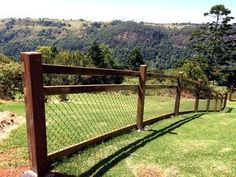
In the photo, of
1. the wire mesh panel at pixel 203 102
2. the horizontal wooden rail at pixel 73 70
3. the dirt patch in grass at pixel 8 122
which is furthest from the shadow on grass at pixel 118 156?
the wire mesh panel at pixel 203 102

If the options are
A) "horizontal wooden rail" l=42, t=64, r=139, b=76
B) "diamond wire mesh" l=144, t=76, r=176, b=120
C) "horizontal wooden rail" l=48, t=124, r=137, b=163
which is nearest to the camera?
"horizontal wooden rail" l=42, t=64, r=139, b=76

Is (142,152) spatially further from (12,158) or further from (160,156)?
(12,158)

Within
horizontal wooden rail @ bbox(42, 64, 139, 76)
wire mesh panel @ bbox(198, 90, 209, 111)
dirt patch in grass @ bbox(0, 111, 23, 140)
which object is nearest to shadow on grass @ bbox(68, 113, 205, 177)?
horizontal wooden rail @ bbox(42, 64, 139, 76)

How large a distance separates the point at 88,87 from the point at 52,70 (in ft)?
3.78

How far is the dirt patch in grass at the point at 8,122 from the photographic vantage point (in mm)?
7077

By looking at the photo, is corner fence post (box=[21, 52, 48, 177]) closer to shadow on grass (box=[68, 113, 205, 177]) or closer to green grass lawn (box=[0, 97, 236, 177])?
green grass lawn (box=[0, 97, 236, 177])

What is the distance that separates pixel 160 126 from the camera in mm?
8906

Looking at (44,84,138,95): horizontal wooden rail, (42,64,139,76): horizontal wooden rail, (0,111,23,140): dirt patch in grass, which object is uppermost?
(42,64,139,76): horizontal wooden rail

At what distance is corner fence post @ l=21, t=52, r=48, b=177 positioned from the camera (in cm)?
423

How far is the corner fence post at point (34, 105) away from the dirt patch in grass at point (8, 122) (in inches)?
97.1

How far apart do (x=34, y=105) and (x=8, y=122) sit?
3.89 metres

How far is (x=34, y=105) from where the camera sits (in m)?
4.29

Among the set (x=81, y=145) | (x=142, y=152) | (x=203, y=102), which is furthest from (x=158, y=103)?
(x=81, y=145)

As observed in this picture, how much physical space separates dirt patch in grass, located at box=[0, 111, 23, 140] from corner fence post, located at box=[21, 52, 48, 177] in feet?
8.09
